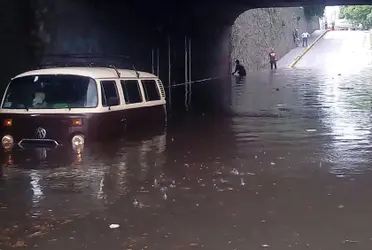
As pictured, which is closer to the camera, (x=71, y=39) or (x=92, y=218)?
(x=92, y=218)

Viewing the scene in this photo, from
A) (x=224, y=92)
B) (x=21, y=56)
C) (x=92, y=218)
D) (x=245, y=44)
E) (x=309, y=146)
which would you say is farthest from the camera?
(x=245, y=44)

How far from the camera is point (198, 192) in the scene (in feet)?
27.9

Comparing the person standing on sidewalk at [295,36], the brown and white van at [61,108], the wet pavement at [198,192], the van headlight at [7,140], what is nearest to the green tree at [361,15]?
the person standing on sidewalk at [295,36]

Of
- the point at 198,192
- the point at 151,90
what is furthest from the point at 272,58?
the point at 198,192

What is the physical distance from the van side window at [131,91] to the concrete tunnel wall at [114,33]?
16.0ft

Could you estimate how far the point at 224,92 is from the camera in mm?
28719

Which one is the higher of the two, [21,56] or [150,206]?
[21,56]

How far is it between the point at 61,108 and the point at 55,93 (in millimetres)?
387

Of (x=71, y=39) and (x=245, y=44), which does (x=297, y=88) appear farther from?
(x=245, y=44)

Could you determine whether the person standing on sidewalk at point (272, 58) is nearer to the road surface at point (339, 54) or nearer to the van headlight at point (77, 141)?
the road surface at point (339, 54)

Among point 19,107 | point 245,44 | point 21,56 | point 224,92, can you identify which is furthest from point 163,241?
point 245,44

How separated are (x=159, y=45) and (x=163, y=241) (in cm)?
2381

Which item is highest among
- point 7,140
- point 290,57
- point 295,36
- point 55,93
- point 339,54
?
point 295,36

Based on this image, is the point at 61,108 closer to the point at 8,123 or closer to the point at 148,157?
the point at 8,123
